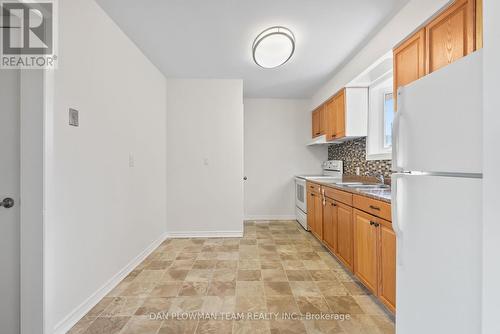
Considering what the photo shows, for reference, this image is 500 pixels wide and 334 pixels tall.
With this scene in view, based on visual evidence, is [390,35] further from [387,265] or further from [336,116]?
[387,265]

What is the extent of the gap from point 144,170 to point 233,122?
4.87 feet

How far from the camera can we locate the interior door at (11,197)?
1411mm

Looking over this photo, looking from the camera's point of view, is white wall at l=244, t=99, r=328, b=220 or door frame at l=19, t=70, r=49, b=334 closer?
door frame at l=19, t=70, r=49, b=334

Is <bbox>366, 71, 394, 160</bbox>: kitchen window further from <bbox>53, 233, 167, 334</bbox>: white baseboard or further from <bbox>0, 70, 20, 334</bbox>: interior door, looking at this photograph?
<bbox>0, 70, 20, 334</bbox>: interior door

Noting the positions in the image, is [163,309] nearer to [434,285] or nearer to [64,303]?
[64,303]

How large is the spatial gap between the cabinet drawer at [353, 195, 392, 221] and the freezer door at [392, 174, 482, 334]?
0.57 meters

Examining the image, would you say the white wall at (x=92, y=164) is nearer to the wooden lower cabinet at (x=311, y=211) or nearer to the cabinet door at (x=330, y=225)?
the cabinet door at (x=330, y=225)

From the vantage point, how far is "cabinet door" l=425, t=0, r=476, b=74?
1376mm

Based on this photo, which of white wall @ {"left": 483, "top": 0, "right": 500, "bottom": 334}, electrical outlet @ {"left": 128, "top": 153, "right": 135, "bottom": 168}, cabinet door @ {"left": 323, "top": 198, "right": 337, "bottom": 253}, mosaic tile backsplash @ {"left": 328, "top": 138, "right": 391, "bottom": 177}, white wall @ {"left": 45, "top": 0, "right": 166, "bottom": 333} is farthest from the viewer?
mosaic tile backsplash @ {"left": 328, "top": 138, "right": 391, "bottom": 177}

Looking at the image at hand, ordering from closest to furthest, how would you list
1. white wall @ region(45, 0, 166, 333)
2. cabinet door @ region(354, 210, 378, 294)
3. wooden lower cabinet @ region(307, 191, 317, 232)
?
white wall @ region(45, 0, 166, 333), cabinet door @ region(354, 210, 378, 294), wooden lower cabinet @ region(307, 191, 317, 232)

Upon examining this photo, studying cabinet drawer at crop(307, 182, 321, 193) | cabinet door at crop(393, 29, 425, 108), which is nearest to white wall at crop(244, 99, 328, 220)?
cabinet drawer at crop(307, 182, 321, 193)

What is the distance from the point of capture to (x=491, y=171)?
70cm

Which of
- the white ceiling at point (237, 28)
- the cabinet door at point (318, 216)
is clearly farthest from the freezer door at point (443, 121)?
the cabinet door at point (318, 216)

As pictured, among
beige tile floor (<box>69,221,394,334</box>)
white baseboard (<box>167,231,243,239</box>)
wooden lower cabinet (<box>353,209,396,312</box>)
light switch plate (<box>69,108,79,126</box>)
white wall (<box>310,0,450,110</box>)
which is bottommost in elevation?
beige tile floor (<box>69,221,394,334</box>)
